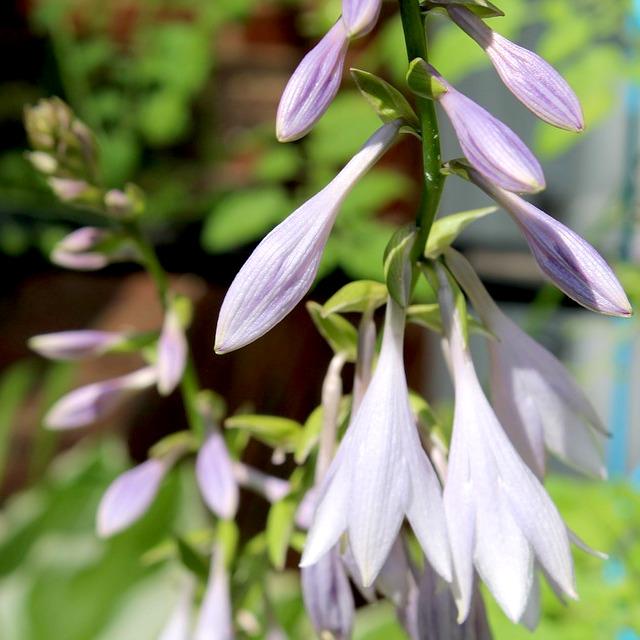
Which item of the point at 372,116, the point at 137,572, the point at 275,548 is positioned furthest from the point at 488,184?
the point at 137,572

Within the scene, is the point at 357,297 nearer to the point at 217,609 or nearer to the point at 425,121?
the point at 425,121

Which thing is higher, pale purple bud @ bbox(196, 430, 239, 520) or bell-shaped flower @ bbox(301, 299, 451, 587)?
bell-shaped flower @ bbox(301, 299, 451, 587)

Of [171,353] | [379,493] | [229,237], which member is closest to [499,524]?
[379,493]

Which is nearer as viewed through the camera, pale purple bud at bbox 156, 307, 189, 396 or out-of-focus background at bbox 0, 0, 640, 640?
pale purple bud at bbox 156, 307, 189, 396

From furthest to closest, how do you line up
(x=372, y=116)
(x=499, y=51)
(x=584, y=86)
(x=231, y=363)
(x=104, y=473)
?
1. (x=231, y=363)
2. (x=104, y=473)
3. (x=372, y=116)
4. (x=584, y=86)
5. (x=499, y=51)

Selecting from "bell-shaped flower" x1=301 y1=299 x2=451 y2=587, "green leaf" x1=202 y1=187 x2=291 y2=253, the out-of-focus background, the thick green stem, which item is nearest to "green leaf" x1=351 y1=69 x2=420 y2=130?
the thick green stem

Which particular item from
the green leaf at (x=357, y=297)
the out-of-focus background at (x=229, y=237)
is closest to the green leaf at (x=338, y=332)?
the green leaf at (x=357, y=297)

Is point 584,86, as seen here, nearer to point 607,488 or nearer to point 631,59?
point 631,59

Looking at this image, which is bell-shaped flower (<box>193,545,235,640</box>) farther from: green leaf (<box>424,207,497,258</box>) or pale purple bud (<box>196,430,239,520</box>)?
green leaf (<box>424,207,497,258</box>)
